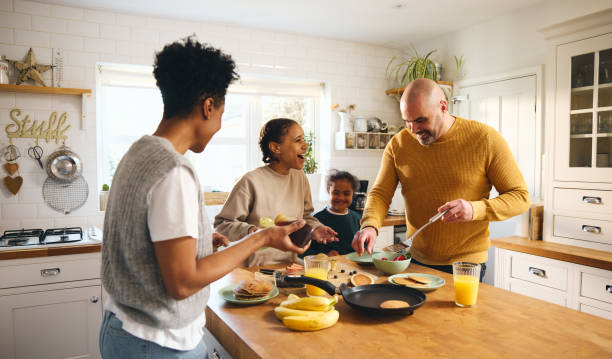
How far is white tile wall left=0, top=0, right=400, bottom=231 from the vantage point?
3.26 metres

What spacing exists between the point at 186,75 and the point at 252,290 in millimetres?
732

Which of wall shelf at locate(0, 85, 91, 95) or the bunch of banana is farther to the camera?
wall shelf at locate(0, 85, 91, 95)

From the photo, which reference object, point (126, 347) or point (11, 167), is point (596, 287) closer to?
point (126, 347)

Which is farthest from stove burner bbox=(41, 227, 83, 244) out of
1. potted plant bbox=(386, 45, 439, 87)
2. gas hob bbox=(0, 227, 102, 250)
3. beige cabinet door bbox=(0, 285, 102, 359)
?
potted plant bbox=(386, 45, 439, 87)

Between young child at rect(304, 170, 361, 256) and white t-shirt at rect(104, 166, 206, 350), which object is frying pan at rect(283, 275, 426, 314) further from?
young child at rect(304, 170, 361, 256)

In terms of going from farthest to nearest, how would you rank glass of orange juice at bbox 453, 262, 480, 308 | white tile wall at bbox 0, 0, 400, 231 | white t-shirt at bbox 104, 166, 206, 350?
white tile wall at bbox 0, 0, 400, 231
glass of orange juice at bbox 453, 262, 480, 308
white t-shirt at bbox 104, 166, 206, 350

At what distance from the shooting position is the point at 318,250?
2541mm

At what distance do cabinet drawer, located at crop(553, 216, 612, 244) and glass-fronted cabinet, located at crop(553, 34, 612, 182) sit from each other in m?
0.27

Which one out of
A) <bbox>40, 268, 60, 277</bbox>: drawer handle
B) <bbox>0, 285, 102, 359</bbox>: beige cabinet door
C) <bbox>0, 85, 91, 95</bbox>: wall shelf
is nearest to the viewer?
<bbox>0, 285, 102, 359</bbox>: beige cabinet door

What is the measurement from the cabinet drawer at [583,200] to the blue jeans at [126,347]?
2691 mm

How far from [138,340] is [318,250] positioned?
1.62m

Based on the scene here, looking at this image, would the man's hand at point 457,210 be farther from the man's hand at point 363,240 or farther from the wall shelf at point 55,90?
the wall shelf at point 55,90

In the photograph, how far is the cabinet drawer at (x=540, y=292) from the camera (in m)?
2.75

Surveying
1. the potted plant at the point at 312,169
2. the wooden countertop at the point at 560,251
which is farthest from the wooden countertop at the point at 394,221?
the wooden countertop at the point at 560,251
